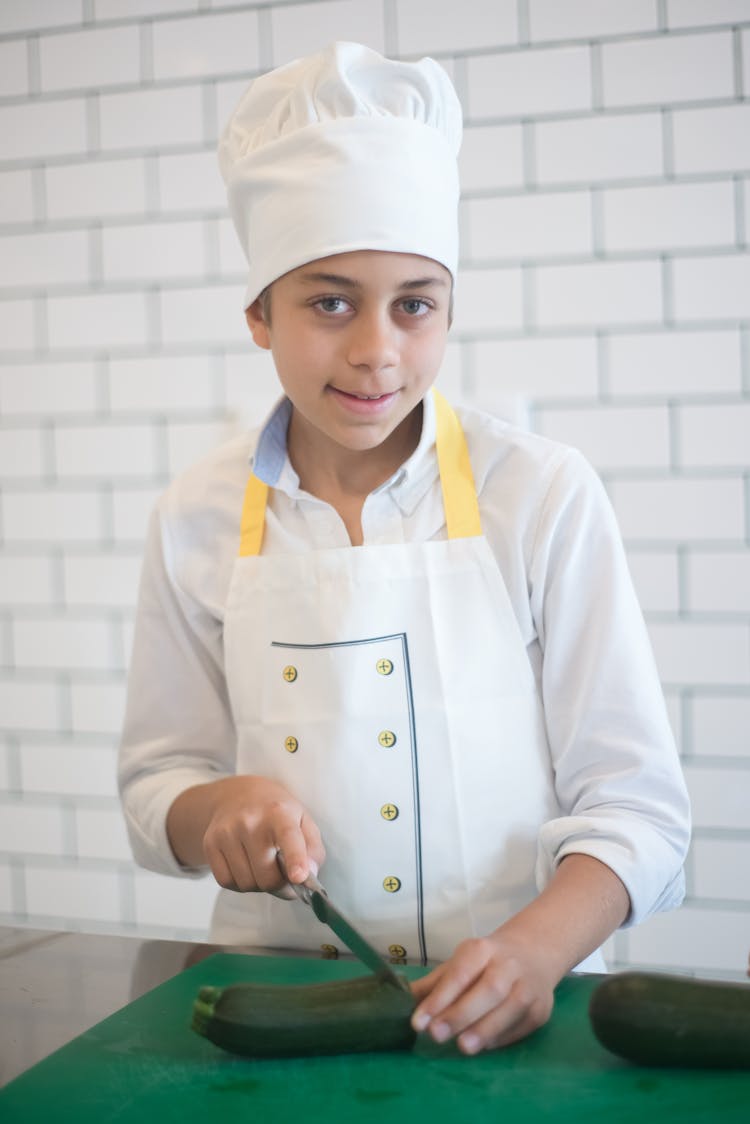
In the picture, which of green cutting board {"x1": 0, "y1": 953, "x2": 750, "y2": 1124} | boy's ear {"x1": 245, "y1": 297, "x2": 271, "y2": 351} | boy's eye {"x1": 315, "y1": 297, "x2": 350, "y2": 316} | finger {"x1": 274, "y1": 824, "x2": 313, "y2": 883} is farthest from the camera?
boy's ear {"x1": 245, "y1": 297, "x2": 271, "y2": 351}

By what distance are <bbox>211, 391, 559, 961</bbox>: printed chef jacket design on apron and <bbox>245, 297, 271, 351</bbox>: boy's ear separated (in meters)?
0.21

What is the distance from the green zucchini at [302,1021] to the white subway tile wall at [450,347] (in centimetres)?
145


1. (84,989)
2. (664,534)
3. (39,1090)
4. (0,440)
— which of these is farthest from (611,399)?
(39,1090)

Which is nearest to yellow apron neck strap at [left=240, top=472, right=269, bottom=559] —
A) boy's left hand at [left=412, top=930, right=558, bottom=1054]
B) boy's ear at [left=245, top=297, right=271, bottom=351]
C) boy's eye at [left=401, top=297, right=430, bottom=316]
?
boy's ear at [left=245, top=297, right=271, bottom=351]

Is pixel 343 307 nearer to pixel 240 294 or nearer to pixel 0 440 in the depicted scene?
pixel 240 294

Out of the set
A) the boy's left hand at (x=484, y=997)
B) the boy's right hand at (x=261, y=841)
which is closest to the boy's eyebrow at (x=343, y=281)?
the boy's right hand at (x=261, y=841)

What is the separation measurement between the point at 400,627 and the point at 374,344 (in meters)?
0.28

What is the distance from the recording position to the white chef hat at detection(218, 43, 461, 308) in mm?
1071

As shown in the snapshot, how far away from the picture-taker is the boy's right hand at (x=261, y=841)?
3.24 feet

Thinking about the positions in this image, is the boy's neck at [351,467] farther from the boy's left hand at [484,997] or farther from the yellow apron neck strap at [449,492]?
the boy's left hand at [484,997]

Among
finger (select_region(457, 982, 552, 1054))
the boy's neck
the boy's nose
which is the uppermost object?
the boy's nose

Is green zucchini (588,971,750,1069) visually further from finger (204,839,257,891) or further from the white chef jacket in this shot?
finger (204,839,257,891)

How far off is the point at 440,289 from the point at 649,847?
539 millimetres

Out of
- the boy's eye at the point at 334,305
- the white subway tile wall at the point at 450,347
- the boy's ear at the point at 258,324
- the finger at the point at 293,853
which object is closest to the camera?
the finger at the point at 293,853
